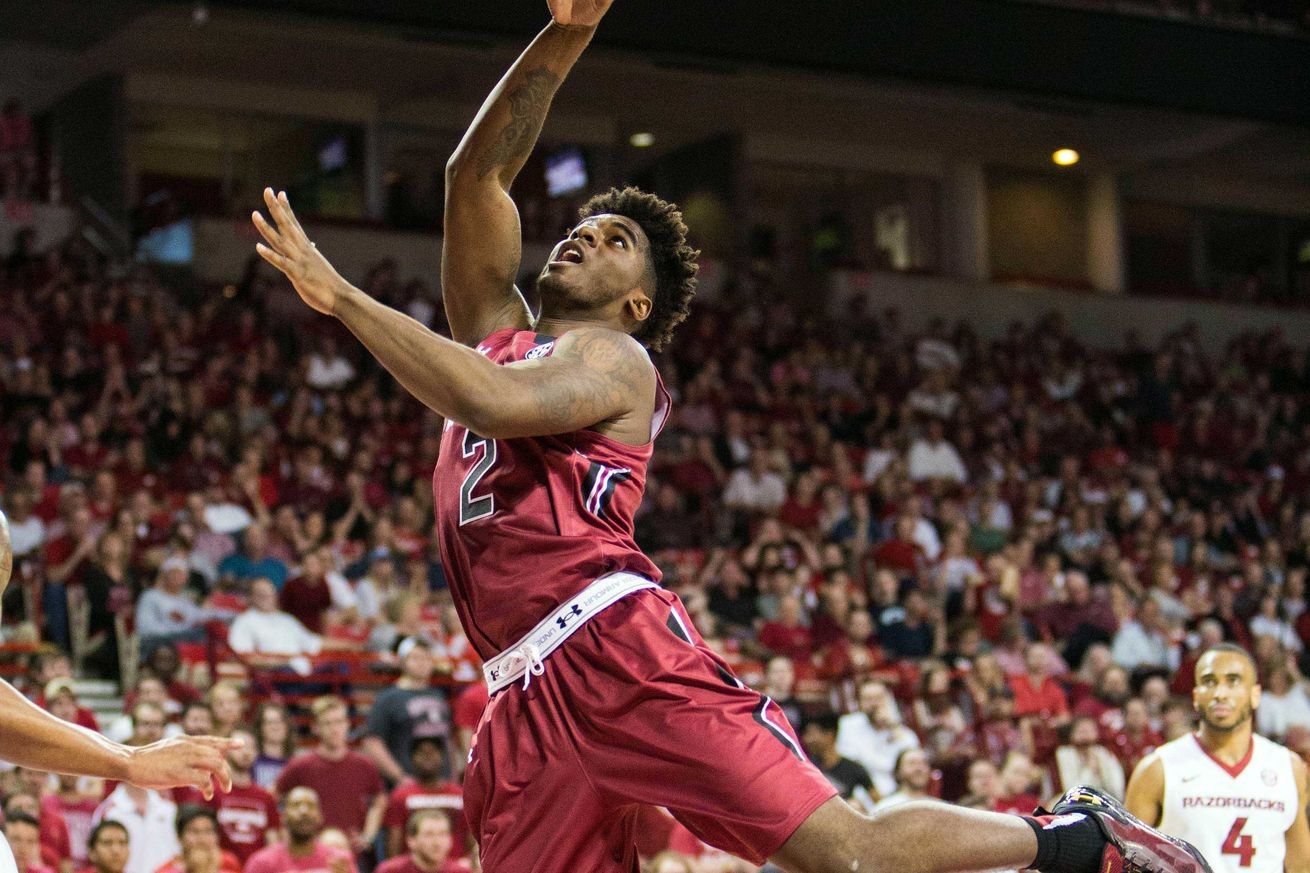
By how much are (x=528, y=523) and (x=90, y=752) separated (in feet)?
3.67

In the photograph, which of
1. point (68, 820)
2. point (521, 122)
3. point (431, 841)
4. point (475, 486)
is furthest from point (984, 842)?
point (68, 820)

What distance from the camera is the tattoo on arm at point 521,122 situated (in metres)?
4.79

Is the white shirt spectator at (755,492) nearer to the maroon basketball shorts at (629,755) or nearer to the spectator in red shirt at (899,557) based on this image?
the spectator in red shirt at (899,557)

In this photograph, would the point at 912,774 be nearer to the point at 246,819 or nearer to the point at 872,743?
the point at 872,743

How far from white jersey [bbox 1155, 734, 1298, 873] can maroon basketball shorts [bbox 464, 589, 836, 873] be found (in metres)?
3.43

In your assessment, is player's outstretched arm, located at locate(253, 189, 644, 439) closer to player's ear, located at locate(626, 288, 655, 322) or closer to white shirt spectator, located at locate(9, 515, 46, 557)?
player's ear, located at locate(626, 288, 655, 322)

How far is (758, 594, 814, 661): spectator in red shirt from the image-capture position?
13680 mm

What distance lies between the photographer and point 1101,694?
45.3 ft

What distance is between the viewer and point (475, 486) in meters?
4.42

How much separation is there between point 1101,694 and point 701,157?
14115 mm

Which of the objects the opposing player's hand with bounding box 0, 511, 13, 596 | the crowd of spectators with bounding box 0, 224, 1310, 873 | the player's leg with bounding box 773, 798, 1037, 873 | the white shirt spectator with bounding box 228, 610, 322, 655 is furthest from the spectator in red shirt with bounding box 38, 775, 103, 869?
the player's leg with bounding box 773, 798, 1037, 873

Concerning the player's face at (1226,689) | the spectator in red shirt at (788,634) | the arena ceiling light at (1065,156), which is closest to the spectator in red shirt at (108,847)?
the player's face at (1226,689)

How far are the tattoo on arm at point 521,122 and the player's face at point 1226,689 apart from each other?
3.87 meters

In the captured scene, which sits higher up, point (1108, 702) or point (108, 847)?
point (108, 847)
